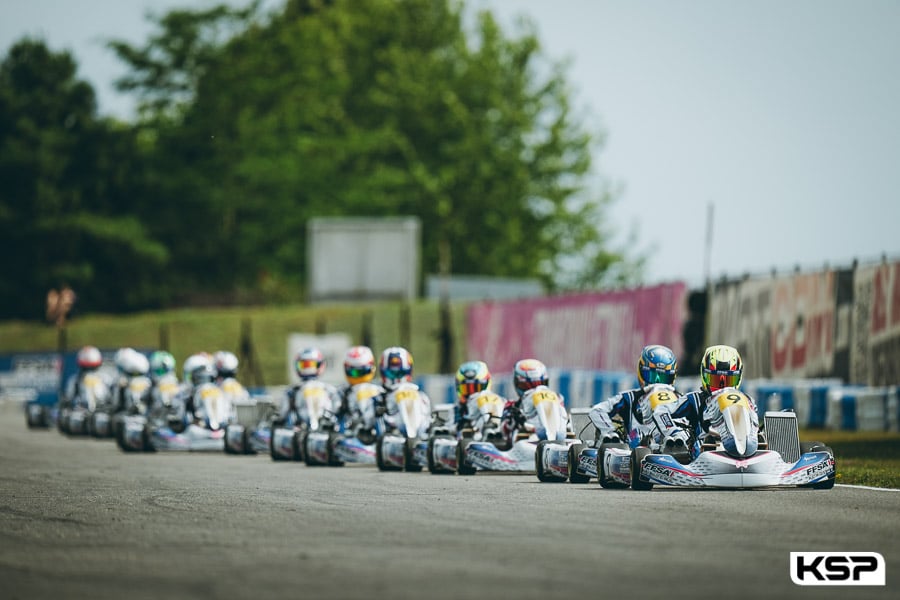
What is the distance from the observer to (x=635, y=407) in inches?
601

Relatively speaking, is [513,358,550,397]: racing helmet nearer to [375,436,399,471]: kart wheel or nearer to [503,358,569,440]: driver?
[503,358,569,440]: driver

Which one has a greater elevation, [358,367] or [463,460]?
[358,367]

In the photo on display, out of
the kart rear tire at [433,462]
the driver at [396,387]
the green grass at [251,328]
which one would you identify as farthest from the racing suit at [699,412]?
the green grass at [251,328]

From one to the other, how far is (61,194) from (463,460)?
154 ft

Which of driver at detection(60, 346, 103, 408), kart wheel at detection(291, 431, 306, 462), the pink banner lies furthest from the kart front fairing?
driver at detection(60, 346, 103, 408)

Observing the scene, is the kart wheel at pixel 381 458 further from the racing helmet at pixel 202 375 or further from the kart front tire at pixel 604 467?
the racing helmet at pixel 202 375

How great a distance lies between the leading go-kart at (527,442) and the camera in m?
16.9

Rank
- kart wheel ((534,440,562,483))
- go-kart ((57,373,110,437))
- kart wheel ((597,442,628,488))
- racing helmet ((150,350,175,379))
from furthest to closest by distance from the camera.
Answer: go-kart ((57,373,110,437))
racing helmet ((150,350,175,379))
kart wheel ((534,440,562,483))
kart wheel ((597,442,628,488))

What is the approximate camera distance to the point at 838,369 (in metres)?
26.1

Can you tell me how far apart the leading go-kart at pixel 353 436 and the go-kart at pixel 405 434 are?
1.12ft

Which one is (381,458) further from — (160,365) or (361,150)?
(361,150)

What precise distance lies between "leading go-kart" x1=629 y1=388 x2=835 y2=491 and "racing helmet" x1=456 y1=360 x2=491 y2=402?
4.71 m

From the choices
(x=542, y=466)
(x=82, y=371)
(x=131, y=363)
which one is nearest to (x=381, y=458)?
(x=542, y=466)

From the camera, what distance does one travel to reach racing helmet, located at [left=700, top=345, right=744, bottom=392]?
14.6 meters
